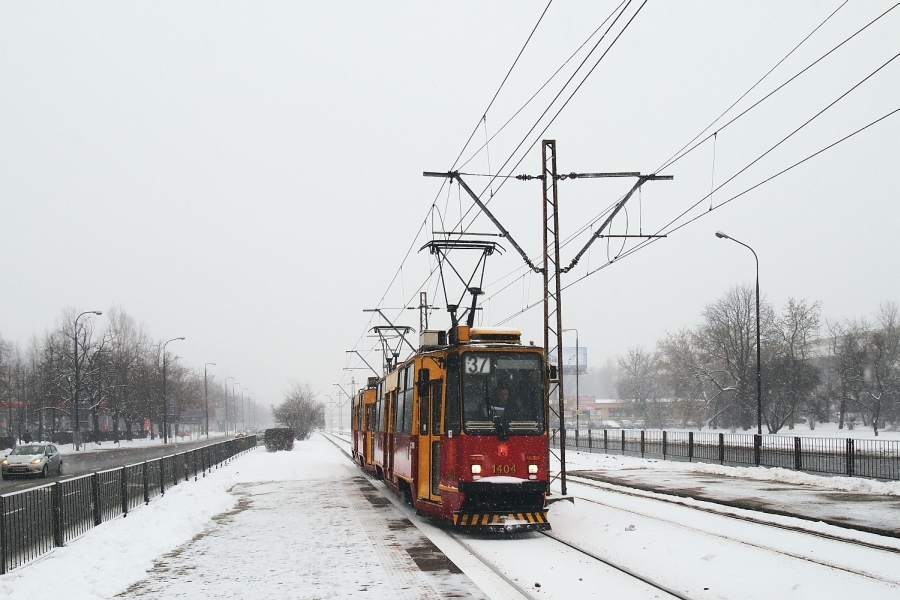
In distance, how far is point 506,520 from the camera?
1316 cm

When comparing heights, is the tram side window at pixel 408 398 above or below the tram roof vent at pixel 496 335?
below

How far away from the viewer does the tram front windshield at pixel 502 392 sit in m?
13.7

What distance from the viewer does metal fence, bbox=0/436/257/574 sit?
413 inches

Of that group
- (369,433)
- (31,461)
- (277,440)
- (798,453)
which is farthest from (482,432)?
(277,440)

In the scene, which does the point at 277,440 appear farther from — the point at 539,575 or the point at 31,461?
the point at 539,575

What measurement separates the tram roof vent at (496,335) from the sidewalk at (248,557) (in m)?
3.60

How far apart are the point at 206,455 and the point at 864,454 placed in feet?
71.6

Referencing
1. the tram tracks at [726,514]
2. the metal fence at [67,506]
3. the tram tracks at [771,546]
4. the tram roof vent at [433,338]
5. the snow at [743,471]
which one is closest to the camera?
the tram tracks at [771,546]

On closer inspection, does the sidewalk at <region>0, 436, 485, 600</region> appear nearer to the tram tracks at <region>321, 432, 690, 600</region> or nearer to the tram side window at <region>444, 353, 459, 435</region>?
the tram tracks at <region>321, 432, 690, 600</region>

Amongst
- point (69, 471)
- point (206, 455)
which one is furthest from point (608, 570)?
point (69, 471)

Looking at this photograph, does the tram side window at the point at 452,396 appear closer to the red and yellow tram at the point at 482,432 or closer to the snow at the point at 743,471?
the red and yellow tram at the point at 482,432

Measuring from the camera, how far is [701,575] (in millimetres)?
9742

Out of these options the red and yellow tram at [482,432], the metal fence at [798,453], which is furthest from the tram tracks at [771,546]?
the metal fence at [798,453]

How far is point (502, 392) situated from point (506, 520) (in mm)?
2174
